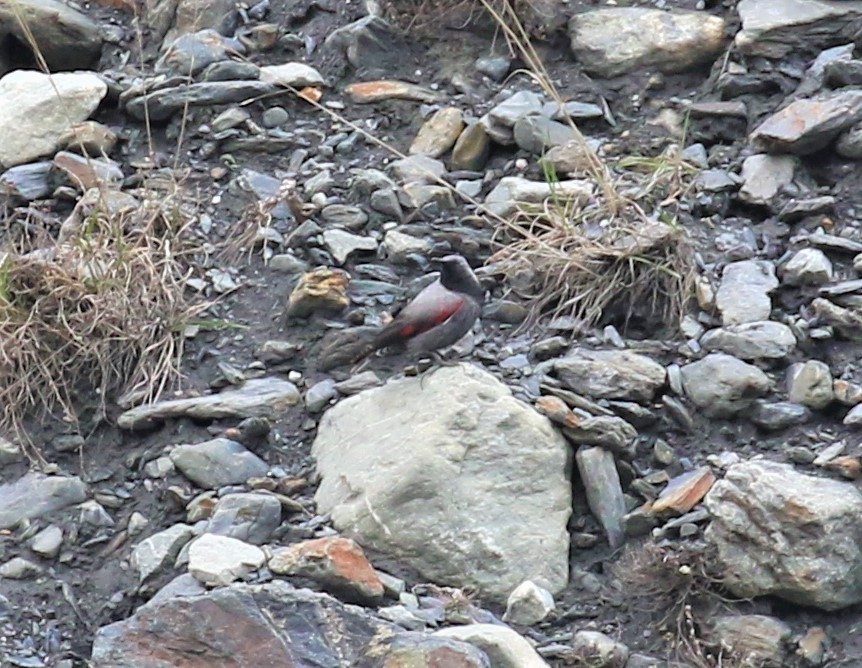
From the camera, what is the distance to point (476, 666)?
15.7 feet

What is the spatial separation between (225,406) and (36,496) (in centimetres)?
78

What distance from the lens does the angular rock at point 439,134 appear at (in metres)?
7.69

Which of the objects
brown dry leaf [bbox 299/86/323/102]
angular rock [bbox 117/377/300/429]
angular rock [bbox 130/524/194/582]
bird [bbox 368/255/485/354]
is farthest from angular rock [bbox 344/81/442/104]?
angular rock [bbox 130/524/194/582]

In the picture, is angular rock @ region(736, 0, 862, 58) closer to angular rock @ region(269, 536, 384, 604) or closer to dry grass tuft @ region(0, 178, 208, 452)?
dry grass tuft @ region(0, 178, 208, 452)

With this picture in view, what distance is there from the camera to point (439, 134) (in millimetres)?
7711

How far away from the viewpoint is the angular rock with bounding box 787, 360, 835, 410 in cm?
601

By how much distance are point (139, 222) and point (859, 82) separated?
3258 mm

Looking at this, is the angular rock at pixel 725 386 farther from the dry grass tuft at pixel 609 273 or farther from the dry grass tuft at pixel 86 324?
the dry grass tuft at pixel 86 324

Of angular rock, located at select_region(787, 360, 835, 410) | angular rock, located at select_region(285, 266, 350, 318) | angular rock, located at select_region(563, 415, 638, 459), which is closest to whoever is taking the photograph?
angular rock, located at select_region(563, 415, 638, 459)

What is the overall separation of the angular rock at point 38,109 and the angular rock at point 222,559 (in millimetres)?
2978

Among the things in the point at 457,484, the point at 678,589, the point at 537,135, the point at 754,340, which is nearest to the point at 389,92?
the point at 537,135

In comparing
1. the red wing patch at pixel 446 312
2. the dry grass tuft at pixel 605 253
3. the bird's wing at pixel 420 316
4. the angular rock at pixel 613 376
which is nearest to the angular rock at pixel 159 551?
the bird's wing at pixel 420 316

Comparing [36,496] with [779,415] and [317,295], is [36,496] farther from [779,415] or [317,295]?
[779,415]

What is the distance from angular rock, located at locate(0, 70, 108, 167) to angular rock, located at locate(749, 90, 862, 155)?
3198 mm
